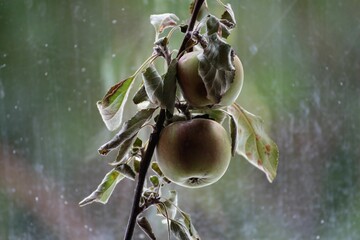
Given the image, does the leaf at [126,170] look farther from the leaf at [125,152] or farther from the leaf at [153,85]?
the leaf at [153,85]

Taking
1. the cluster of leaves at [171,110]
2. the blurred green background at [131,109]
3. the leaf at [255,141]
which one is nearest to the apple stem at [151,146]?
the cluster of leaves at [171,110]

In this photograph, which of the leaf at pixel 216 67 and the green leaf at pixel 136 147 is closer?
the leaf at pixel 216 67

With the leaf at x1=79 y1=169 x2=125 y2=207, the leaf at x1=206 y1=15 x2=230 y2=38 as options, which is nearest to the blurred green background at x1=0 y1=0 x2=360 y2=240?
the leaf at x1=79 y1=169 x2=125 y2=207

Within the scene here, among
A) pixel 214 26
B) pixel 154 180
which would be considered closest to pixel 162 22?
pixel 214 26

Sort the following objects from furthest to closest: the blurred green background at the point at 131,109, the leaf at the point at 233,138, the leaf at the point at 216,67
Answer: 1. the blurred green background at the point at 131,109
2. the leaf at the point at 233,138
3. the leaf at the point at 216,67

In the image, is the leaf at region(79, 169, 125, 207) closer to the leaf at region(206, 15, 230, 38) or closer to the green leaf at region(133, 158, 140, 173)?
the green leaf at region(133, 158, 140, 173)

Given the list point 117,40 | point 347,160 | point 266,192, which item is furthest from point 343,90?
point 117,40

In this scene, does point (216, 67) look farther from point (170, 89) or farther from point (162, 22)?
point (162, 22)
